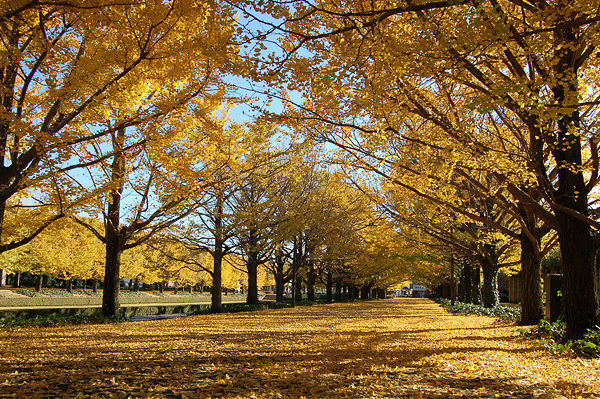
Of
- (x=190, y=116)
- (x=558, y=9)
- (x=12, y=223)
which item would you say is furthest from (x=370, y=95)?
(x=12, y=223)

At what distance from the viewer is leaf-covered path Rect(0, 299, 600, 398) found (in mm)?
3816

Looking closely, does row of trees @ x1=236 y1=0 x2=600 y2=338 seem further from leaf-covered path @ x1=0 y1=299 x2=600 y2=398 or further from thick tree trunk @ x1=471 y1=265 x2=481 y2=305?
thick tree trunk @ x1=471 y1=265 x2=481 y2=305

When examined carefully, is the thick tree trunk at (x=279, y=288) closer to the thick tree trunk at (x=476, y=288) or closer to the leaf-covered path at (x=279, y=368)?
the thick tree trunk at (x=476, y=288)

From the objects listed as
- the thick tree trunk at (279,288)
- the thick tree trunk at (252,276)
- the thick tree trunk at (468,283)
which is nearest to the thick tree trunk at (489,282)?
the thick tree trunk at (468,283)

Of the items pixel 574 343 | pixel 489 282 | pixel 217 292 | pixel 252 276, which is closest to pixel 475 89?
pixel 574 343

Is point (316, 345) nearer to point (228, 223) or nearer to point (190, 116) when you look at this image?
point (190, 116)

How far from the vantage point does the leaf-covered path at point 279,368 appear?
3816 mm

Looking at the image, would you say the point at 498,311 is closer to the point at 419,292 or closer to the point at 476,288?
the point at 476,288

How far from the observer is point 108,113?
24.9ft

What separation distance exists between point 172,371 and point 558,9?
582 cm

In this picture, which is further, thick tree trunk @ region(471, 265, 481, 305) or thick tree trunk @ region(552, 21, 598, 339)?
thick tree trunk @ region(471, 265, 481, 305)

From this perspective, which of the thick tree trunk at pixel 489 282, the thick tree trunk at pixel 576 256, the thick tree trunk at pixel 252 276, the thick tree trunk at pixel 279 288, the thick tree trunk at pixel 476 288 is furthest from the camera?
the thick tree trunk at pixel 279 288

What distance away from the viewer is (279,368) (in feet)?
15.7

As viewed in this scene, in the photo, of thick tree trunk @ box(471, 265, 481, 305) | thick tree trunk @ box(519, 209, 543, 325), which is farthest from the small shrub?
thick tree trunk @ box(471, 265, 481, 305)
